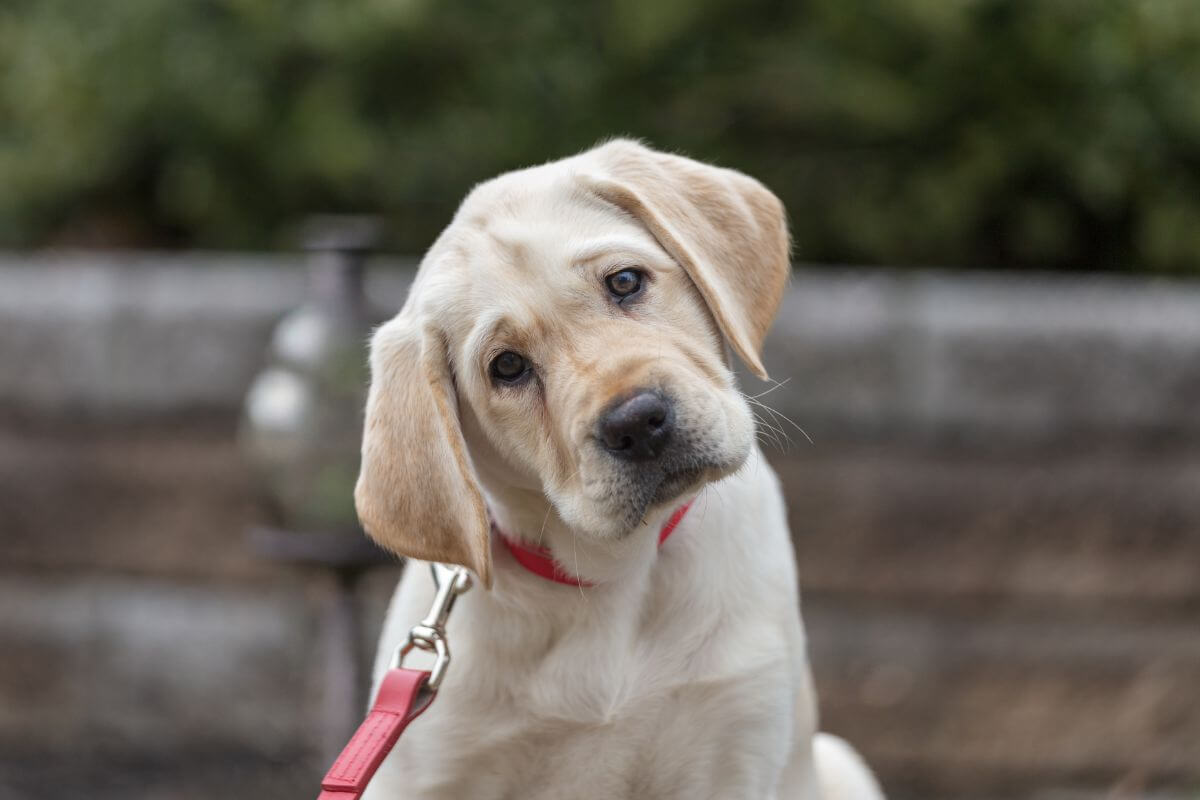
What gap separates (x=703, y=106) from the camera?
6.16 metres

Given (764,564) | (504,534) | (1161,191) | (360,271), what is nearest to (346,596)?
(360,271)

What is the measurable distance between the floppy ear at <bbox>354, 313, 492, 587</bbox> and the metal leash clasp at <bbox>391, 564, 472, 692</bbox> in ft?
0.61

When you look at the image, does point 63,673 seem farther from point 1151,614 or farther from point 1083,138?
point 1083,138

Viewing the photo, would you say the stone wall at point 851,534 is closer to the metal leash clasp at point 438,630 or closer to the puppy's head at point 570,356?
the puppy's head at point 570,356

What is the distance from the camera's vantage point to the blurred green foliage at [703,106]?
19.4ft

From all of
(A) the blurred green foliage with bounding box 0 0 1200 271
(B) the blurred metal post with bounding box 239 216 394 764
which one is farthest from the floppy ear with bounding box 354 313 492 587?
(A) the blurred green foliage with bounding box 0 0 1200 271

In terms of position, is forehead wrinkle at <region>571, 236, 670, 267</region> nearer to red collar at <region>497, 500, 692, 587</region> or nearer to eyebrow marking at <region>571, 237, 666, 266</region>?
eyebrow marking at <region>571, 237, 666, 266</region>

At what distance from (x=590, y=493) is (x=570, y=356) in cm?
27

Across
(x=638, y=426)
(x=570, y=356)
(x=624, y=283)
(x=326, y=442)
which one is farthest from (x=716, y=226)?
(x=326, y=442)

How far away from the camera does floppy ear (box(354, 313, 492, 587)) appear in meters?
2.79

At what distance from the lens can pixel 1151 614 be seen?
5.46 m

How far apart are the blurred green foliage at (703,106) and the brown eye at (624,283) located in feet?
10.4

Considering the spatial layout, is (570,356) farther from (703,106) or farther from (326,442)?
(703,106)

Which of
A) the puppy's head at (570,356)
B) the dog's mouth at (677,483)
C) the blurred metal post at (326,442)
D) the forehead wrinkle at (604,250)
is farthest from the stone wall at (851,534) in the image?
the dog's mouth at (677,483)
